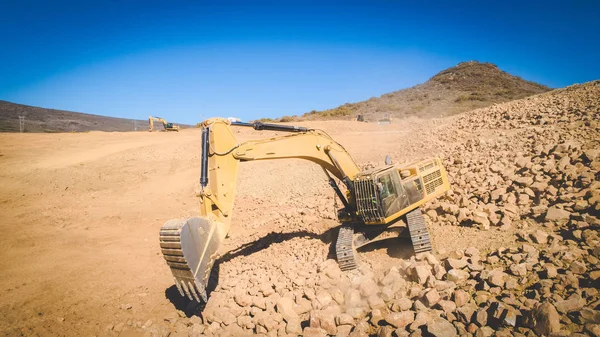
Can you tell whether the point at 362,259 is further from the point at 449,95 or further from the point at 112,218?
the point at 449,95

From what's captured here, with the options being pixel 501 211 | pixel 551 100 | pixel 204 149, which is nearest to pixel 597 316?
pixel 501 211

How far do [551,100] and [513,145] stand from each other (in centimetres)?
516

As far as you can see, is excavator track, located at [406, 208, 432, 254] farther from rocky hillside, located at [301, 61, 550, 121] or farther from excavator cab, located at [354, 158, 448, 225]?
rocky hillside, located at [301, 61, 550, 121]

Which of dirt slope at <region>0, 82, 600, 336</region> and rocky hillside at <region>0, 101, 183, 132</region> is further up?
rocky hillside at <region>0, 101, 183, 132</region>

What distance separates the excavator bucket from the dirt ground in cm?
185

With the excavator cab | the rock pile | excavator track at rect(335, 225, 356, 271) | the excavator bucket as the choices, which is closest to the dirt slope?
the rock pile

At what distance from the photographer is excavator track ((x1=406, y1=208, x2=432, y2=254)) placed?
589 centimetres

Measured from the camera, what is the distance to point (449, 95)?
39750 millimetres

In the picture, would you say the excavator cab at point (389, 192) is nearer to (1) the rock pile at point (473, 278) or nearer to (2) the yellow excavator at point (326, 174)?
(2) the yellow excavator at point (326, 174)

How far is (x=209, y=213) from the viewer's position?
4586 mm

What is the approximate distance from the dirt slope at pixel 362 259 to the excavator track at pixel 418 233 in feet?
1.19

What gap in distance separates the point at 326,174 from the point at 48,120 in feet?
193

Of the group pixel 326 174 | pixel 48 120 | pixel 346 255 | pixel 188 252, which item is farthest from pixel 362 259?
pixel 48 120

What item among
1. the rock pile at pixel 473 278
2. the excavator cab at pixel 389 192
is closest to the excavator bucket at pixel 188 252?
the rock pile at pixel 473 278
